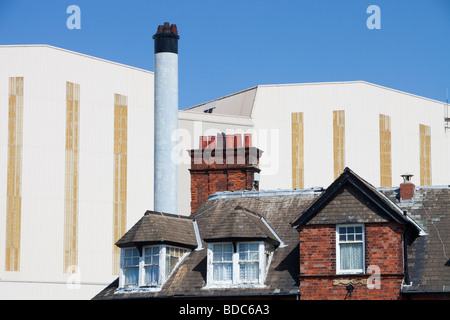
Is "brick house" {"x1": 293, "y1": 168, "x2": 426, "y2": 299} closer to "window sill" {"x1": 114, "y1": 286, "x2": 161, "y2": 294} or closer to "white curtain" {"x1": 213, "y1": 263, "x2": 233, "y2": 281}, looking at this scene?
"white curtain" {"x1": 213, "y1": 263, "x2": 233, "y2": 281}

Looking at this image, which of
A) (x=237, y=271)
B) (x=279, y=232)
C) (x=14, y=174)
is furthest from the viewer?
(x=14, y=174)

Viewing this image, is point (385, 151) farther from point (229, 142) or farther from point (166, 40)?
point (229, 142)

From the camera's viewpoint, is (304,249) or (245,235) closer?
(304,249)

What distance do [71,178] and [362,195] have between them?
53.5 meters

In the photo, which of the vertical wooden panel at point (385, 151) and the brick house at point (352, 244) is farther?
the vertical wooden panel at point (385, 151)

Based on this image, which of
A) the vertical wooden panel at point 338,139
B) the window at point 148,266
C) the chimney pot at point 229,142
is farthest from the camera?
the vertical wooden panel at point 338,139

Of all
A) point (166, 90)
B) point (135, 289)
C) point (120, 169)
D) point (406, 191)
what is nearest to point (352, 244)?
point (406, 191)

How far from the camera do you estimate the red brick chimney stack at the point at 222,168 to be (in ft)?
140

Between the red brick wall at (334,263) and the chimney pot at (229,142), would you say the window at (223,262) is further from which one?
the chimney pot at (229,142)

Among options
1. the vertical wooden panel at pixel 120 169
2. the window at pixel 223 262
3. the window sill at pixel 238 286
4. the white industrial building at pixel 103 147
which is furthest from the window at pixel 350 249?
the vertical wooden panel at pixel 120 169

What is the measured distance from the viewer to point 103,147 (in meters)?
87.8

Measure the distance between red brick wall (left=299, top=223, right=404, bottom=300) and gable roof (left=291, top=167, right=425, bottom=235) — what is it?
34 centimetres

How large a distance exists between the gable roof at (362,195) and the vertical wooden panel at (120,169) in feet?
173
